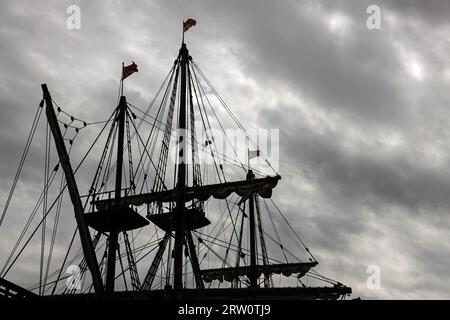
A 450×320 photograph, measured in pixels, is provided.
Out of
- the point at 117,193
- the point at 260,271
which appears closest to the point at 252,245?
the point at 260,271

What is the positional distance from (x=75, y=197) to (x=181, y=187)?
7459 millimetres

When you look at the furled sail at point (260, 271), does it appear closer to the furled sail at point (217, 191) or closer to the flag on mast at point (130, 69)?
the furled sail at point (217, 191)

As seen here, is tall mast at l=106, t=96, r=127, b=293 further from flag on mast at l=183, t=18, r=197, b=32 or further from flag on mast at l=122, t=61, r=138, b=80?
flag on mast at l=183, t=18, r=197, b=32

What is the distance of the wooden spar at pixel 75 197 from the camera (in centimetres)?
2735

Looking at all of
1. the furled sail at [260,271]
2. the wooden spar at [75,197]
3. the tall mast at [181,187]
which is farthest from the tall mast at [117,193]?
the furled sail at [260,271]

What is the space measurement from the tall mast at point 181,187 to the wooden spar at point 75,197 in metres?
5.63

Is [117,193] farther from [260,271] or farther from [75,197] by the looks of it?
[260,271]

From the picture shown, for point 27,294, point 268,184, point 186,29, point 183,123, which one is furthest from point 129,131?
point 27,294

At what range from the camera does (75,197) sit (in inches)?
1152

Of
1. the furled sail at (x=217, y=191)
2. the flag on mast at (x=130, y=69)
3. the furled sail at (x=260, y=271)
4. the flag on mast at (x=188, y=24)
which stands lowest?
the furled sail at (x=260, y=271)

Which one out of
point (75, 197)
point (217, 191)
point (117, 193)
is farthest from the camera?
point (117, 193)

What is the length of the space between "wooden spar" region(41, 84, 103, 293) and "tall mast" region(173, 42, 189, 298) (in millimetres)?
5628
